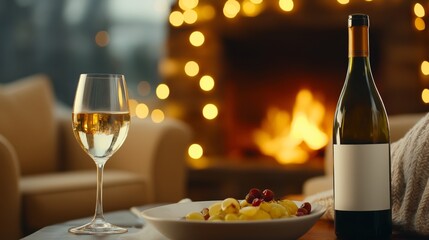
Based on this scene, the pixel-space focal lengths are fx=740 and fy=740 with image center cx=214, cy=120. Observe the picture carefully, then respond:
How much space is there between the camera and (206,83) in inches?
149

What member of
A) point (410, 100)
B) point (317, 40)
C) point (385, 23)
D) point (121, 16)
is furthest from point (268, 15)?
point (121, 16)

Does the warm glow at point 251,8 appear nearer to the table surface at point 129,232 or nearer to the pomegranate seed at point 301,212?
the table surface at point 129,232

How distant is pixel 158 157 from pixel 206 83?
3.65 ft

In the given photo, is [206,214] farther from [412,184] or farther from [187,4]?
[187,4]

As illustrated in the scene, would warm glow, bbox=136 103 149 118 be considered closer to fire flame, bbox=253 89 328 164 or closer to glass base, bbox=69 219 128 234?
fire flame, bbox=253 89 328 164

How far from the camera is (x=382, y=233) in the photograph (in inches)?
41.1

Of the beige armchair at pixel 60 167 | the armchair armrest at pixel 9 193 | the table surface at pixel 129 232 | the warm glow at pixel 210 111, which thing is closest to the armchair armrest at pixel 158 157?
the beige armchair at pixel 60 167

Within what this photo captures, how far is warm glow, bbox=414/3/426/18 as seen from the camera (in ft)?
11.0

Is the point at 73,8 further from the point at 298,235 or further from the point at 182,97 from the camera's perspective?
the point at 298,235

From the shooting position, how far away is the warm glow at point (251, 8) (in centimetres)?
363

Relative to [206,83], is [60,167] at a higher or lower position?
lower

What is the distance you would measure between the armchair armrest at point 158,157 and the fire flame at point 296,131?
0.94 meters

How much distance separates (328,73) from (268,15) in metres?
0.43

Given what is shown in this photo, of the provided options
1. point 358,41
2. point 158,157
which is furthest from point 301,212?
point 158,157
